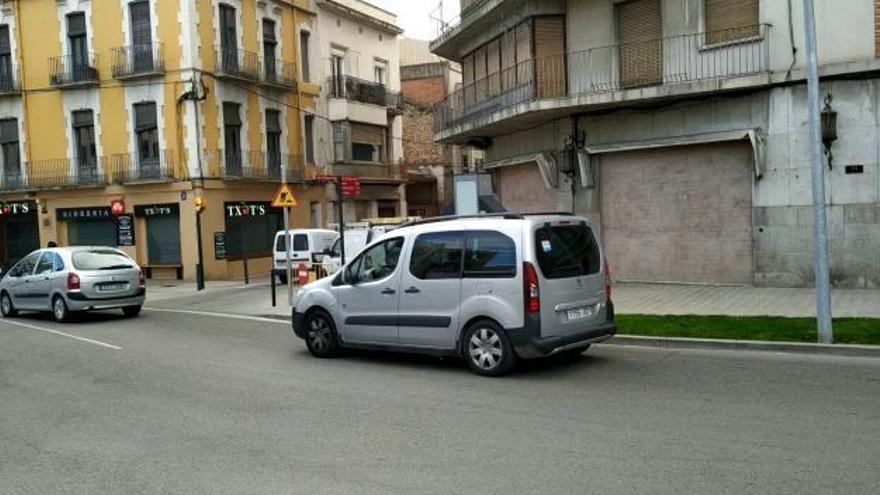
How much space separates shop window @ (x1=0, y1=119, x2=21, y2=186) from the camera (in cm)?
3312

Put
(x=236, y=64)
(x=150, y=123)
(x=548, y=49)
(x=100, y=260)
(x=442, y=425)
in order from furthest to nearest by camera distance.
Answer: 1. (x=236, y=64)
2. (x=150, y=123)
3. (x=548, y=49)
4. (x=100, y=260)
5. (x=442, y=425)

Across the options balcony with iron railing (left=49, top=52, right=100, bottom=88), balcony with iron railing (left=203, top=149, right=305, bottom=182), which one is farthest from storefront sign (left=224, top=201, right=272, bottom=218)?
balcony with iron railing (left=49, top=52, right=100, bottom=88)

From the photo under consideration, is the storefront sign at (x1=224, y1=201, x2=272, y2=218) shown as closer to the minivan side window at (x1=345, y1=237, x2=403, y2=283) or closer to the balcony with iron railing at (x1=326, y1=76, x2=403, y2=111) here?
the balcony with iron railing at (x1=326, y1=76, x2=403, y2=111)

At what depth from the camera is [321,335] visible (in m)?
10.9

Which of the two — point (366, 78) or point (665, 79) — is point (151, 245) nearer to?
point (366, 78)

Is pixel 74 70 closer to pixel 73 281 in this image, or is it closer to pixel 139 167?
pixel 139 167

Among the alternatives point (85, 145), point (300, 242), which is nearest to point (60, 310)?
point (300, 242)

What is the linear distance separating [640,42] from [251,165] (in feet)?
59.5

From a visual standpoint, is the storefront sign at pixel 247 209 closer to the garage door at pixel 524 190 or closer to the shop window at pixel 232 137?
Answer: the shop window at pixel 232 137

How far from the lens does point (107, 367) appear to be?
10.6 m

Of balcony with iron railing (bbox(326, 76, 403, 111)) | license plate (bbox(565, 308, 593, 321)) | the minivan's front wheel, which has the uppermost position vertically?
balcony with iron railing (bbox(326, 76, 403, 111))

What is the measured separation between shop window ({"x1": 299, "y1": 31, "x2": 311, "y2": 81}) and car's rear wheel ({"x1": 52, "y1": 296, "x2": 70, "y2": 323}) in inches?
823

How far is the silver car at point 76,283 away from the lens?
16422 millimetres

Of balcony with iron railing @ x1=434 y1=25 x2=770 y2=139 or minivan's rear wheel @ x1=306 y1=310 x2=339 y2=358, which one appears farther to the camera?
balcony with iron railing @ x1=434 y1=25 x2=770 y2=139
